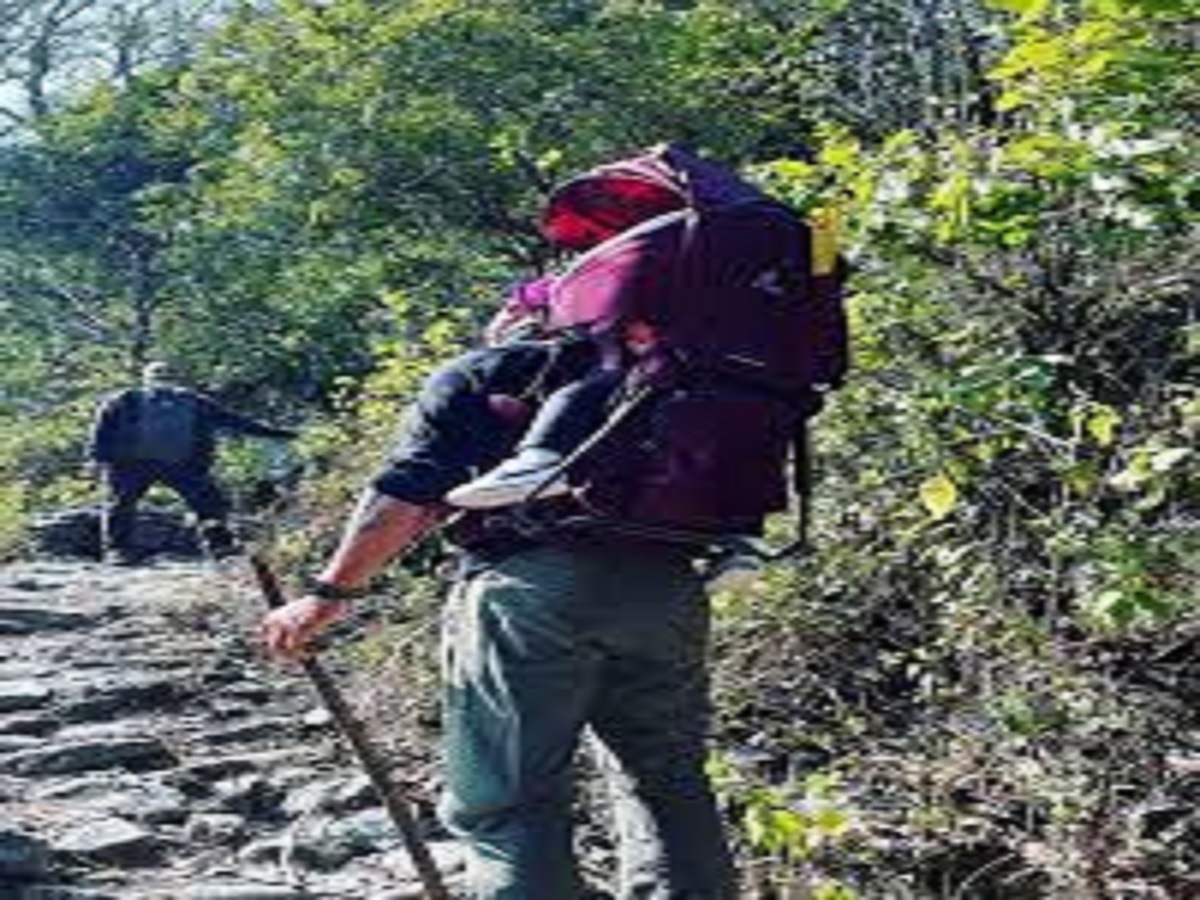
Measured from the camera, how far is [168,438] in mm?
13914

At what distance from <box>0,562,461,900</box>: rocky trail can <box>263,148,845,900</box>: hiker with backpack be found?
1.78 meters

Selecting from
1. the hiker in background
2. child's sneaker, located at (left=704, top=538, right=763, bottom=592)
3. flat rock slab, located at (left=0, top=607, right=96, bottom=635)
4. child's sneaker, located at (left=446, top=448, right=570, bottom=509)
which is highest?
child's sneaker, located at (left=446, top=448, right=570, bottom=509)

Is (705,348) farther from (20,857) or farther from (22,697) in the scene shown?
(22,697)

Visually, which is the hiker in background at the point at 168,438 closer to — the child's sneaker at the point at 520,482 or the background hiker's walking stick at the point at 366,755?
the background hiker's walking stick at the point at 366,755

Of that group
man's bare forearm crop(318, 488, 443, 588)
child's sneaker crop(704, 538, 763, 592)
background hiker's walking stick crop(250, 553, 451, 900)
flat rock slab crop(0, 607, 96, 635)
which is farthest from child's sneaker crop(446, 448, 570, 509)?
flat rock slab crop(0, 607, 96, 635)

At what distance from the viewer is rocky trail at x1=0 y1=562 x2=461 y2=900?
6.07 meters

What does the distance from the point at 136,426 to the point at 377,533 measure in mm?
10211

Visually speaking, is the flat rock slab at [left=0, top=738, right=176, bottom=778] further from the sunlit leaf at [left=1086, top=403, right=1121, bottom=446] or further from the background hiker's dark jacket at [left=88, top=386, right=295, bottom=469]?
the background hiker's dark jacket at [left=88, top=386, right=295, bottom=469]

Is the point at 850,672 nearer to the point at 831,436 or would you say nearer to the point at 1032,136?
the point at 831,436

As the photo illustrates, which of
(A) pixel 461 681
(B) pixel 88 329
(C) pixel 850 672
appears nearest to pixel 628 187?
(A) pixel 461 681

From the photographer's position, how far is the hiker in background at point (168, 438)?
13.9 metres

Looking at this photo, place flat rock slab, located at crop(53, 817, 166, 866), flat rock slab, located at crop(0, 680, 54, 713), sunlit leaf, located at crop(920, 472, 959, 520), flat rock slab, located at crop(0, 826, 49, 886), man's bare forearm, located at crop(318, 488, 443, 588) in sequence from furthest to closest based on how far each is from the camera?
flat rock slab, located at crop(0, 680, 54, 713) < flat rock slab, located at crop(53, 817, 166, 866) < flat rock slab, located at crop(0, 826, 49, 886) < sunlit leaf, located at crop(920, 472, 959, 520) < man's bare forearm, located at crop(318, 488, 443, 588)

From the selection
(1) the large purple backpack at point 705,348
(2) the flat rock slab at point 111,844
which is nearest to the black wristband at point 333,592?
(1) the large purple backpack at point 705,348

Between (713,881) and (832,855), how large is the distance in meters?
1.40
